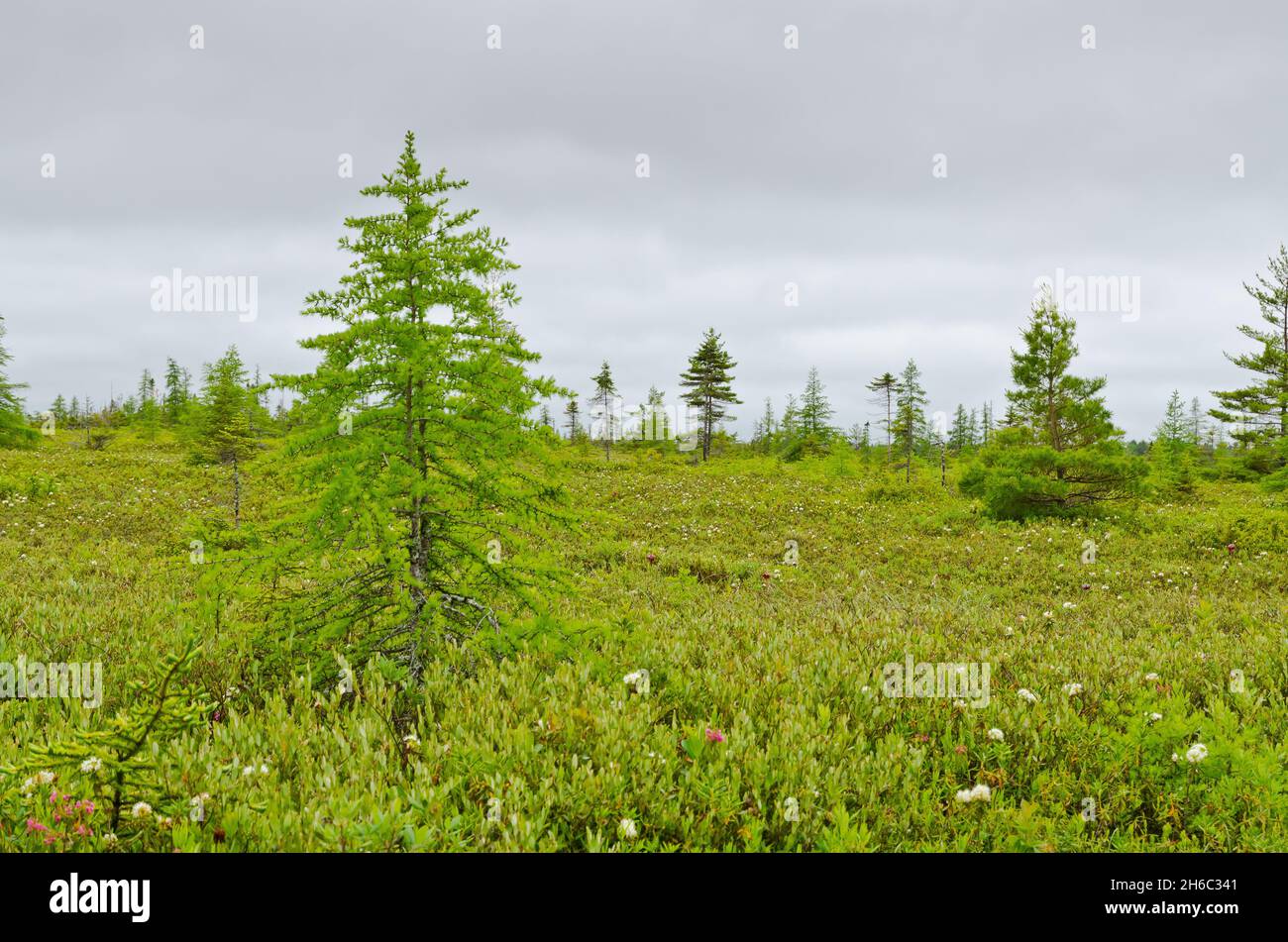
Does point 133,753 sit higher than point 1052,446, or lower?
lower

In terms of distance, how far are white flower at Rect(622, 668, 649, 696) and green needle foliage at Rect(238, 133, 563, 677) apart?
1.31m

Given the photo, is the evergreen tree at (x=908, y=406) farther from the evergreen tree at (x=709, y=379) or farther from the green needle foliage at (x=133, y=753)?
the green needle foliage at (x=133, y=753)

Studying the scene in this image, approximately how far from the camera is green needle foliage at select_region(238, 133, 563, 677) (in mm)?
5328

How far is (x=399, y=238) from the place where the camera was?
572 centimetres

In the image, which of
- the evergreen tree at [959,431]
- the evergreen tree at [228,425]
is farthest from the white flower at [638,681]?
the evergreen tree at [959,431]

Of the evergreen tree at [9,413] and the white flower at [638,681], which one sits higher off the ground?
the evergreen tree at [9,413]

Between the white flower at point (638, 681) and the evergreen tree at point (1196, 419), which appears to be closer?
the white flower at point (638, 681)

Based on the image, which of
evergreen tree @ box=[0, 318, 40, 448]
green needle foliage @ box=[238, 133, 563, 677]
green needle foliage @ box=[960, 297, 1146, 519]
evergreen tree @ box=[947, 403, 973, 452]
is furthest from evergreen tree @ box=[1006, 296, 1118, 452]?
evergreen tree @ box=[947, 403, 973, 452]

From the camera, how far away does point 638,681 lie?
5000mm

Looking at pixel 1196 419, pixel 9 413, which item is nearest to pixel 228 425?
pixel 9 413

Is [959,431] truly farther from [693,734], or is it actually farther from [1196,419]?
[693,734]

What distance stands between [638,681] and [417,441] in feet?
9.28

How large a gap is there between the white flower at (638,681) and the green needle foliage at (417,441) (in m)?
1.31

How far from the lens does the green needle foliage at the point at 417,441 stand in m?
5.33
